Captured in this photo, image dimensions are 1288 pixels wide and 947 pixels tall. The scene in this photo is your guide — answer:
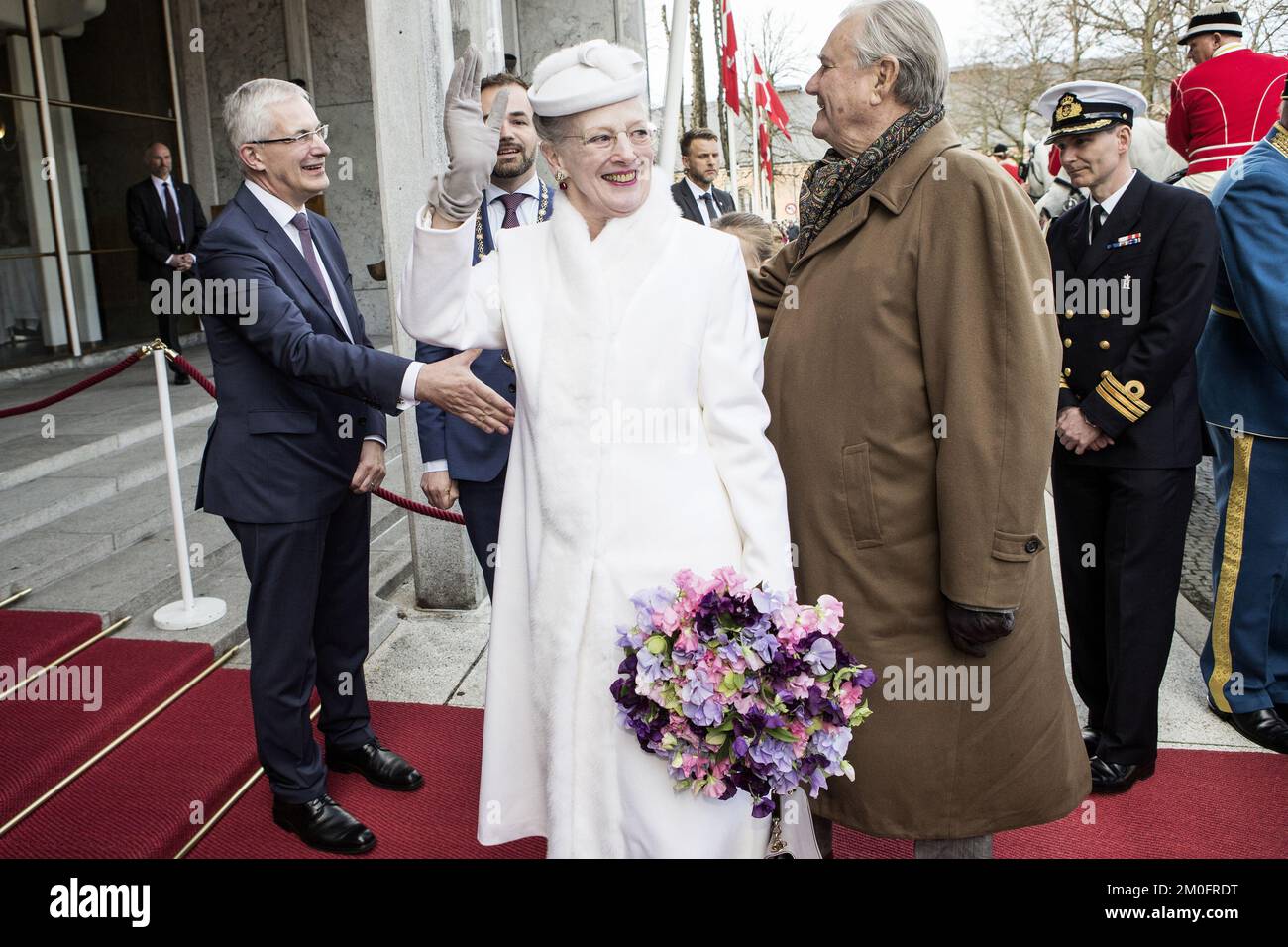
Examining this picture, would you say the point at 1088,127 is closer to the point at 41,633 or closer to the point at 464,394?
the point at 464,394

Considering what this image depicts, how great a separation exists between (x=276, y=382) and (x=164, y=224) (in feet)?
26.9

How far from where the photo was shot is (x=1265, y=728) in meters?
3.96

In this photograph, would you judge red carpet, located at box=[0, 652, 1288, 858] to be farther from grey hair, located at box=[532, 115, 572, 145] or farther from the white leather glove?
grey hair, located at box=[532, 115, 572, 145]

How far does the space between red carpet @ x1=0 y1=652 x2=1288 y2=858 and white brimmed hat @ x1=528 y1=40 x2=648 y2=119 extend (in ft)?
7.44

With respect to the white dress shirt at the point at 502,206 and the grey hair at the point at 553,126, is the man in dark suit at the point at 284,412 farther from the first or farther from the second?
the grey hair at the point at 553,126

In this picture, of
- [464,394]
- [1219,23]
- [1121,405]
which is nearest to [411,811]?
[464,394]

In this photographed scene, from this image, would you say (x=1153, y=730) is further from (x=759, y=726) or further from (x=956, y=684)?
(x=759, y=726)

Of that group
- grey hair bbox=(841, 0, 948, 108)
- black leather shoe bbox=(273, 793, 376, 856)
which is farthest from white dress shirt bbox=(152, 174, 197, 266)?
grey hair bbox=(841, 0, 948, 108)

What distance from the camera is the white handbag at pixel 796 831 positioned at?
2658 mm

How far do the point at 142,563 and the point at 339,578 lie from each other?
6.99 feet

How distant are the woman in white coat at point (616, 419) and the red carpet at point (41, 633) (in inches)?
113

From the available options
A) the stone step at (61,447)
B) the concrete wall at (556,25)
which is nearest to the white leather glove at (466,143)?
the stone step at (61,447)

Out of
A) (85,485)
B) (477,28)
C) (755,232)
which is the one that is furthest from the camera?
(85,485)

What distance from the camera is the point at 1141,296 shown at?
3.51m
